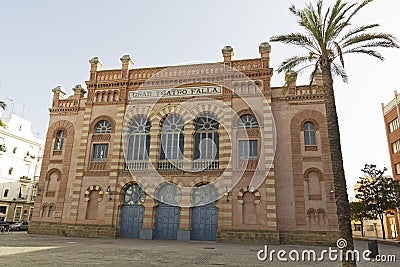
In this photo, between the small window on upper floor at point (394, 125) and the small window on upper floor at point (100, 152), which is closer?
the small window on upper floor at point (100, 152)

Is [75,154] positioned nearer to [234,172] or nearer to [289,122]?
[234,172]

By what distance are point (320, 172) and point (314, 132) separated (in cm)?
307

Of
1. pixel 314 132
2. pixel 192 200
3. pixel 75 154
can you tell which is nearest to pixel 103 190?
pixel 75 154

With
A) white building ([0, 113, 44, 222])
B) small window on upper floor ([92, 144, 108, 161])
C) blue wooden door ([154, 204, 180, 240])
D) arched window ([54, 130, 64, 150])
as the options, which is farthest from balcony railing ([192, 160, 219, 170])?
white building ([0, 113, 44, 222])

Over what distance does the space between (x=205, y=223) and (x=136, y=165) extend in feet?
22.2

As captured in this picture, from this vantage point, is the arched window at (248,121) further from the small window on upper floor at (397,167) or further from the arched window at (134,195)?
the small window on upper floor at (397,167)

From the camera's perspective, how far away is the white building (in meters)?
40.3

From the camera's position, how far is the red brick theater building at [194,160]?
2184 cm

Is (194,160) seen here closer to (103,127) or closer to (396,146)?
(103,127)

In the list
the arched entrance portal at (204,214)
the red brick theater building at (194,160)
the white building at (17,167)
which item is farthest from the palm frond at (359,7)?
the white building at (17,167)

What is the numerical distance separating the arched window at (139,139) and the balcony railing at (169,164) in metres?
1.28

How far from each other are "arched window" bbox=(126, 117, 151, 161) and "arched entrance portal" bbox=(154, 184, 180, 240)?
10.5ft

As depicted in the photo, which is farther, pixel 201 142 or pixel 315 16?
pixel 201 142

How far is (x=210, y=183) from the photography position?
22531 millimetres
